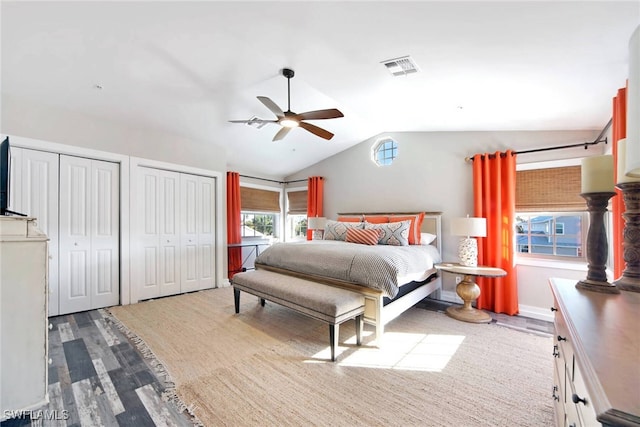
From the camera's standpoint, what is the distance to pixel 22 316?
61.9 inches

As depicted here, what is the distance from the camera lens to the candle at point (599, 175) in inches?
50.5

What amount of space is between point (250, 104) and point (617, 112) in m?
3.53

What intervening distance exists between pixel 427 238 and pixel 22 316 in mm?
4131

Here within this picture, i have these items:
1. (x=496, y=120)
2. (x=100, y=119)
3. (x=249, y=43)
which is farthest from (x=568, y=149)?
(x=100, y=119)

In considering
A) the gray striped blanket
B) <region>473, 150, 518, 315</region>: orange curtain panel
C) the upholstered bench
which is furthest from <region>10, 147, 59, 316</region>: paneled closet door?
<region>473, 150, 518, 315</region>: orange curtain panel

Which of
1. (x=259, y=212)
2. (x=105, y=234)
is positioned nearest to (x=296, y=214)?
(x=259, y=212)

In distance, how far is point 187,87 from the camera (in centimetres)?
303

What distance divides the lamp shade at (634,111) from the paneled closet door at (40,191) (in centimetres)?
A: 433

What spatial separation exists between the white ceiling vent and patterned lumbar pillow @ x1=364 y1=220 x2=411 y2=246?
6.59 ft

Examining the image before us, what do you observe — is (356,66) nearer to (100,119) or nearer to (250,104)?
(250,104)

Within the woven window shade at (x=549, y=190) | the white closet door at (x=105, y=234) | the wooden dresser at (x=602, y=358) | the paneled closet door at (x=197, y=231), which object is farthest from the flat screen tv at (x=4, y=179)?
the woven window shade at (x=549, y=190)

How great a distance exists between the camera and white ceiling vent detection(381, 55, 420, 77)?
7.36 ft

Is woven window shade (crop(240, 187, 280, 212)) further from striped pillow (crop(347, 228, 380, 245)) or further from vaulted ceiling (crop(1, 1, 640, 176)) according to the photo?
striped pillow (crop(347, 228, 380, 245))

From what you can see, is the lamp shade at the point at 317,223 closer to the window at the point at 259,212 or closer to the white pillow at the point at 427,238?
the window at the point at 259,212
